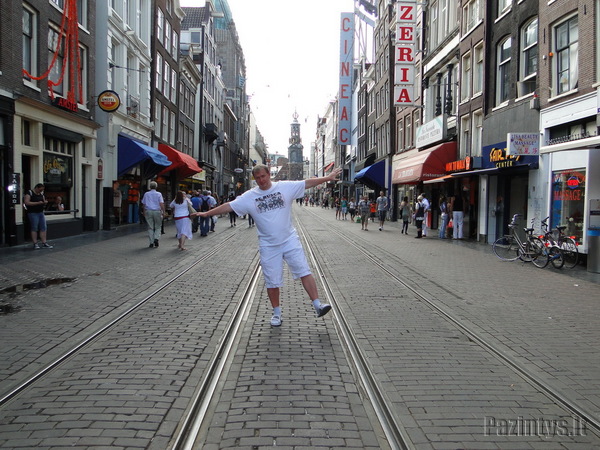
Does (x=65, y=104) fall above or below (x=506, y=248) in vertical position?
above

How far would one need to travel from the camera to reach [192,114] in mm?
41938

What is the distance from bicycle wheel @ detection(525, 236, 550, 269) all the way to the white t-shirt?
847 centimetres

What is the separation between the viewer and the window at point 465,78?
2219 centimetres

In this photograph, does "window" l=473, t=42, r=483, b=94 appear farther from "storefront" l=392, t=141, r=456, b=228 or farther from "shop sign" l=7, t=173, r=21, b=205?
"shop sign" l=7, t=173, r=21, b=205

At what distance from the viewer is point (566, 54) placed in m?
14.4

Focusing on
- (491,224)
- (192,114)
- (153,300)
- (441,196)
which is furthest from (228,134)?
(153,300)

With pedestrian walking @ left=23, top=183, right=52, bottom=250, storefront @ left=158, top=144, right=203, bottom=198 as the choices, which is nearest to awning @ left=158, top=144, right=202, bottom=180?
storefront @ left=158, top=144, right=203, bottom=198

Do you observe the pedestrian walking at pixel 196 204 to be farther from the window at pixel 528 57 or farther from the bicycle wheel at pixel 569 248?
the bicycle wheel at pixel 569 248

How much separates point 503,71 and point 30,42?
15.3 metres

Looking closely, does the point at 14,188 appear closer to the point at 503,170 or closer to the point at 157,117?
the point at 503,170

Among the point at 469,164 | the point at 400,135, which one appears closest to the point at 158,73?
the point at 400,135

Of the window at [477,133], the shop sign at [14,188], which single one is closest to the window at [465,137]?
the window at [477,133]

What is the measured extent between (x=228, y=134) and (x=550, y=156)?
54.3 metres

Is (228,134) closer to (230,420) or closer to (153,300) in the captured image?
(153,300)
